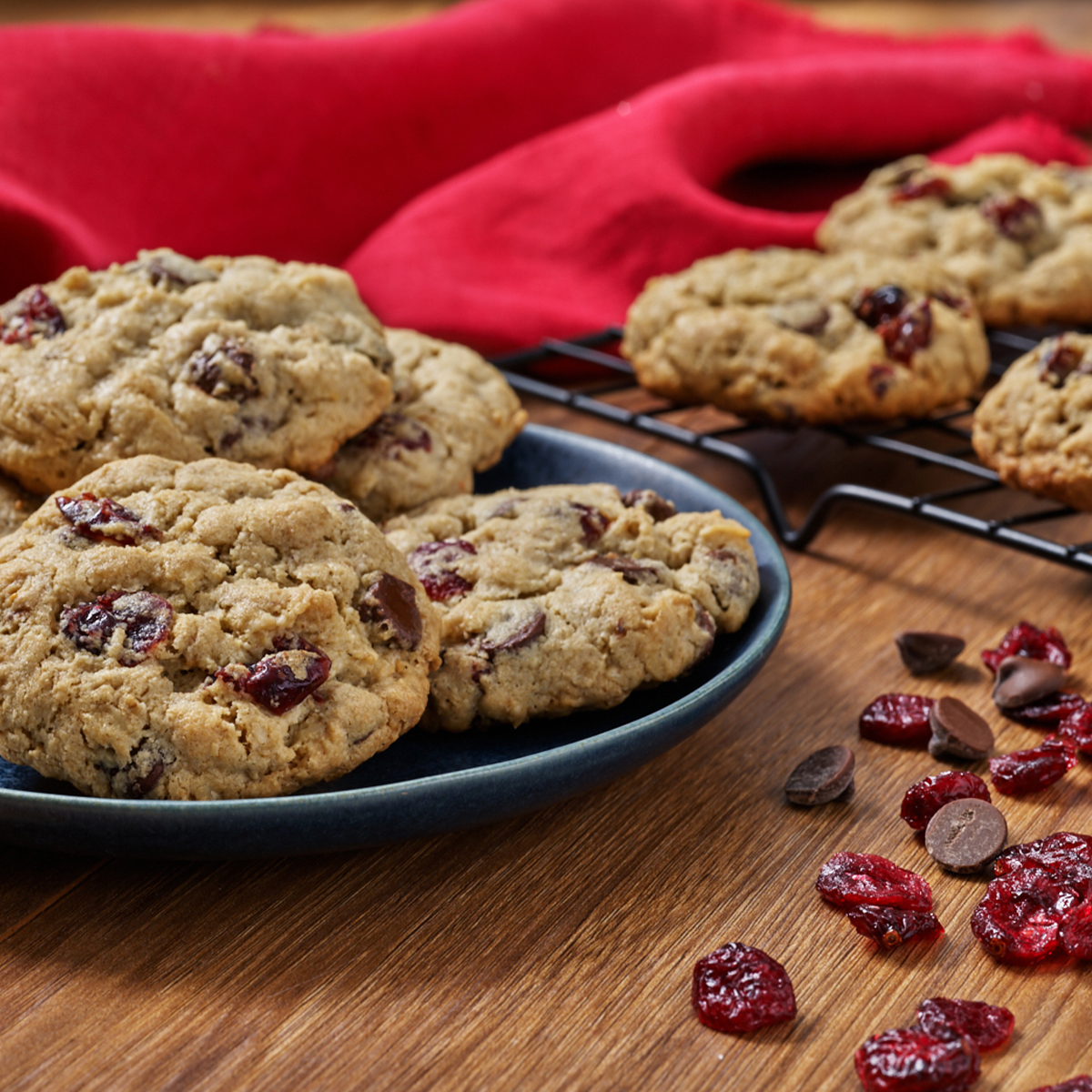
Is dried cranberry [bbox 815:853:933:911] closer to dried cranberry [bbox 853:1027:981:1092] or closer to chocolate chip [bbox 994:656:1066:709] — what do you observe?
dried cranberry [bbox 853:1027:981:1092]

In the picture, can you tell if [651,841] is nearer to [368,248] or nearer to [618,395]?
[618,395]

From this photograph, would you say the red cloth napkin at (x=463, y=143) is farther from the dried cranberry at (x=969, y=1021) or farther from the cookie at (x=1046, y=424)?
the dried cranberry at (x=969, y=1021)

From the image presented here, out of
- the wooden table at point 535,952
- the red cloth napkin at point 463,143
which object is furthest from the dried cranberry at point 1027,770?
the red cloth napkin at point 463,143

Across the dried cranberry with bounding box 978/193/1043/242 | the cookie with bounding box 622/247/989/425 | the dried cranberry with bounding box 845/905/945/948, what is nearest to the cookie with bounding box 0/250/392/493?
the cookie with bounding box 622/247/989/425

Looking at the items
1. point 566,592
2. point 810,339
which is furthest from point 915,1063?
point 810,339

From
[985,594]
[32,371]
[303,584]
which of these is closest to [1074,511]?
[985,594]

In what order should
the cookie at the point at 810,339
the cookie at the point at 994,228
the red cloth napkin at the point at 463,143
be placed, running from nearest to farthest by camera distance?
the cookie at the point at 810,339, the cookie at the point at 994,228, the red cloth napkin at the point at 463,143

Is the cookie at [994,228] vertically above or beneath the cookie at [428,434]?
beneath
